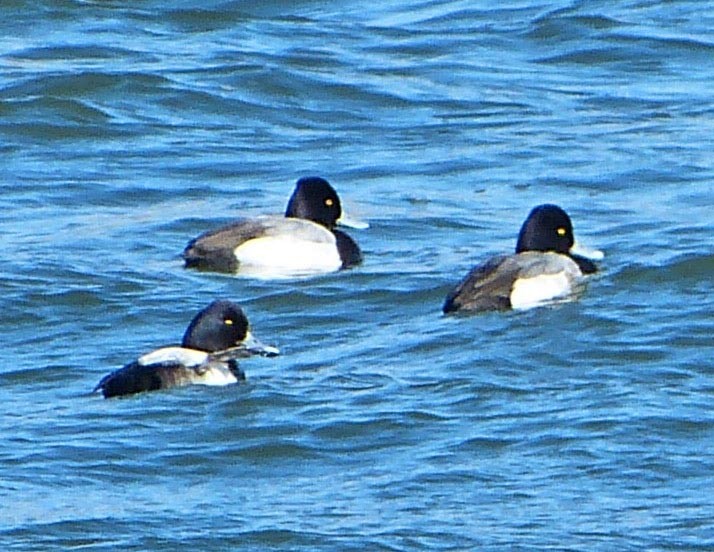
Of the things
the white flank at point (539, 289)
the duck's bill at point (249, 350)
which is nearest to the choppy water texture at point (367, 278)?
the duck's bill at point (249, 350)

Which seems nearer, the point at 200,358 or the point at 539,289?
the point at 200,358

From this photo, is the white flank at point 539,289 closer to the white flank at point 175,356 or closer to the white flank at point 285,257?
the white flank at point 285,257

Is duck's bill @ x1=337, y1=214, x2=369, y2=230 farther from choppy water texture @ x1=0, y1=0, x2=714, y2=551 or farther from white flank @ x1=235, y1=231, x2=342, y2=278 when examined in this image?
white flank @ x1=235, y1=231, x2=342, y2=278

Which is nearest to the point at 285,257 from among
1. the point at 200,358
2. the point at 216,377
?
the point at 200,358

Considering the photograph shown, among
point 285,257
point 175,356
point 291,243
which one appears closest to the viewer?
point 175,356

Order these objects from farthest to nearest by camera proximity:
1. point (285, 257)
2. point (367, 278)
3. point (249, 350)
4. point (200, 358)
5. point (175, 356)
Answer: point (285, 257)
point (367, 278)
point (249, 350)
point (200, 358)
point (175, 356)

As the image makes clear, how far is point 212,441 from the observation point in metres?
10.2

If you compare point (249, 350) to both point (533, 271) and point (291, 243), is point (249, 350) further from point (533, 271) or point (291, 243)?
point (291, 243)

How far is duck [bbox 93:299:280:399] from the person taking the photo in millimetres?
10836

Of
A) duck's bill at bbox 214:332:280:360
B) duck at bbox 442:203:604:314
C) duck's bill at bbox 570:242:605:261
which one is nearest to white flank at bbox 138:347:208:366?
duck's bill at bbox 214:332:280:360

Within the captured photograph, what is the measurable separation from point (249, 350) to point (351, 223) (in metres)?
3.59

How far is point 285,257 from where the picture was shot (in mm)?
14312

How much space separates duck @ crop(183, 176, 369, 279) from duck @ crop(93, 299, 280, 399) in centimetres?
200

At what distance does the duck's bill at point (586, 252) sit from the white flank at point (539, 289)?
1.34ft
